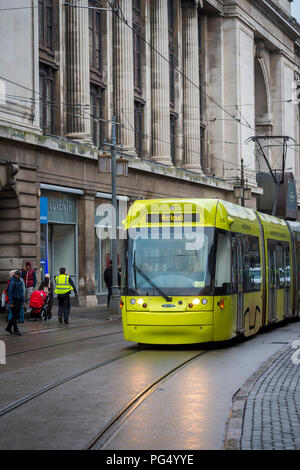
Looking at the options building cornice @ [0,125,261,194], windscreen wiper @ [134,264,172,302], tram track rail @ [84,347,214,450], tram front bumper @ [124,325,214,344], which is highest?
building cornice @ [0,125,261,194]

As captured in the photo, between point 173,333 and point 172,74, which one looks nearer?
point 173,333

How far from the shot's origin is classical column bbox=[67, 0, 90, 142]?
115ft

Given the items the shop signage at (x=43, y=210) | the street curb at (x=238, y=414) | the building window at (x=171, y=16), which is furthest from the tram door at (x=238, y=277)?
the building window at (x=171, y=16)

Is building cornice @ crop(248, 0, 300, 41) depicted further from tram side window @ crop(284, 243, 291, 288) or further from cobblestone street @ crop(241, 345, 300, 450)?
cobblestone street @ crop(241, 345, 300, 450)

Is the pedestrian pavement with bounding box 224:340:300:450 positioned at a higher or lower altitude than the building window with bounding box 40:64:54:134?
lower

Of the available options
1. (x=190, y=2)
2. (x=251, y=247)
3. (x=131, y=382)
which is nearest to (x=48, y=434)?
(x=131, y=382)

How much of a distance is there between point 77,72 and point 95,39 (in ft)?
11.2

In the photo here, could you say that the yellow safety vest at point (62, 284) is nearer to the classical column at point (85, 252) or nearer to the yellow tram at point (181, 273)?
the yellow tram at point (181, 273)

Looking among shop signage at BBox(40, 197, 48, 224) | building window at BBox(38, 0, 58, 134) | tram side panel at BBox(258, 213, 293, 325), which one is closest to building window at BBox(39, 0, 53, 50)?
building window at BBox(38, 0, 58, 134)

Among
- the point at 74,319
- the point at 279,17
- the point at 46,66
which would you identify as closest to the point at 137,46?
the point at 46,66

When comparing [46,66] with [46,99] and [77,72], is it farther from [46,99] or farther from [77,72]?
[77,72]

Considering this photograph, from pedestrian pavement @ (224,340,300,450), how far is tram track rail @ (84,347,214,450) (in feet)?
3.73

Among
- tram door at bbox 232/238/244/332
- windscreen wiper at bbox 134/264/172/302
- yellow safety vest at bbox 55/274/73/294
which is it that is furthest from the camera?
yellow safety vest at bbox 55/274/73/294

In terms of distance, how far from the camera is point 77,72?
35094 millimetres
